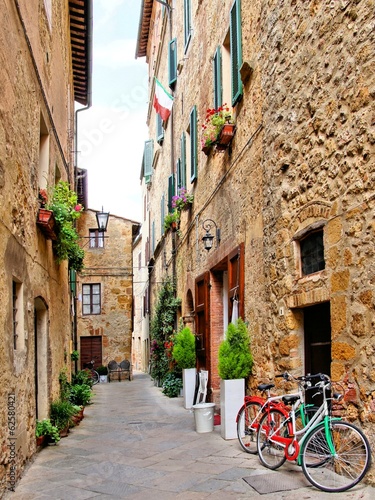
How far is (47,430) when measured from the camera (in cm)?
780

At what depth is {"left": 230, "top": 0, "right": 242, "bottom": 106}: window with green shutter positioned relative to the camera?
8.66 m

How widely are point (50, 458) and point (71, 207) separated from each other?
12.3ft

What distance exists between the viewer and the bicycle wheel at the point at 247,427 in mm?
6809

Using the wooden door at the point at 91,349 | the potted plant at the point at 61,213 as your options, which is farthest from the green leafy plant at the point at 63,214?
the wooden door at the point at 91,349

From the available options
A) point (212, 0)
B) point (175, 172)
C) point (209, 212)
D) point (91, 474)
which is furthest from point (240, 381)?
point (175, 172)

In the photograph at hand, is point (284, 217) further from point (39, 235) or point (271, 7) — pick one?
point (39, 235)

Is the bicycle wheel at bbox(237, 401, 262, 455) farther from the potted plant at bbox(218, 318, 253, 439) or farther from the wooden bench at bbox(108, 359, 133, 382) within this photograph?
the wooden bench at bbox(108, 359, 133, 382)

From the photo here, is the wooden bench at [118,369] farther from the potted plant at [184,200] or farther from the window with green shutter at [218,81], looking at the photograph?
the window with green shutter at [218,81]

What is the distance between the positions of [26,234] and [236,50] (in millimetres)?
4347

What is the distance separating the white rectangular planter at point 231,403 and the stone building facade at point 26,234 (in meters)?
2.35

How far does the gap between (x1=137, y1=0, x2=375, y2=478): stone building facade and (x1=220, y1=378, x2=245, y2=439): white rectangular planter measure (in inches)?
8.7

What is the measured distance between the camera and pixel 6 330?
5.30m

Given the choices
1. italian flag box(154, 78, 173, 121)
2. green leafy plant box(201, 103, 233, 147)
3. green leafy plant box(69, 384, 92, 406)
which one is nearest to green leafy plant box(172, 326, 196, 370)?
green leafy plant box(69, 384, 92, 406)

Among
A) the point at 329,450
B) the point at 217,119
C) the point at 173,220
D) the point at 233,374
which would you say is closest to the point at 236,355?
the point at 233,374
